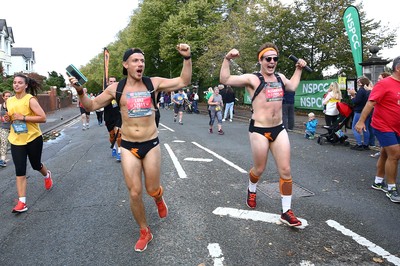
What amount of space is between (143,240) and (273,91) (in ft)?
7.80

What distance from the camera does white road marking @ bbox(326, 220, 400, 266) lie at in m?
3.10

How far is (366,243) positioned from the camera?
3404 mm

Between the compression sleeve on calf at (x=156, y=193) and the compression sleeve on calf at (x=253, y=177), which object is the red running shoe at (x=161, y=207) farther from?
the compression sleeve on calf at (x=253, y=177)

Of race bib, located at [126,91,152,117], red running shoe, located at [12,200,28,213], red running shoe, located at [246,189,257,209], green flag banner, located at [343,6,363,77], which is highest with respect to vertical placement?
green flag banner, located at [343,6,363,77]

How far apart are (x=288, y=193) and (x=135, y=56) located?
2.42 meters

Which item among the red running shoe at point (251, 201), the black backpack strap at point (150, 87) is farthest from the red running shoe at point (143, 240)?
the red running shoe at point (251, 201)

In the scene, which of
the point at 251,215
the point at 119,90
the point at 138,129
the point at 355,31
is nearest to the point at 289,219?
the point at 251,215

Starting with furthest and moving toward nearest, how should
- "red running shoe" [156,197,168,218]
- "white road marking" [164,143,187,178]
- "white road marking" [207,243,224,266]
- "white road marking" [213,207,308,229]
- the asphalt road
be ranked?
1. "white road marking" [164,143,187,178]
2. "white road marking" [213,207,308,229]
3. "red running shoe" [156,197,168,218]
4. the asphalt road
5. "white road marking" [207,243,224,266]

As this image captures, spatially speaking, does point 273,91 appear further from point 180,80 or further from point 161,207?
point 161,207

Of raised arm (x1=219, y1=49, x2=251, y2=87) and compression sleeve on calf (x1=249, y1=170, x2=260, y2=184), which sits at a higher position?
raised arm (x1=219, y1=49, x2=251, y2=87)

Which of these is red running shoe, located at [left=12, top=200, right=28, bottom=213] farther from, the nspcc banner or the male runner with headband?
the nspcc banner

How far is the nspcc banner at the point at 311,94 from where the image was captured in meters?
15.6

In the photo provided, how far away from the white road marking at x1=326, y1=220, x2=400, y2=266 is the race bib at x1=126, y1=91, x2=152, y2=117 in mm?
2632

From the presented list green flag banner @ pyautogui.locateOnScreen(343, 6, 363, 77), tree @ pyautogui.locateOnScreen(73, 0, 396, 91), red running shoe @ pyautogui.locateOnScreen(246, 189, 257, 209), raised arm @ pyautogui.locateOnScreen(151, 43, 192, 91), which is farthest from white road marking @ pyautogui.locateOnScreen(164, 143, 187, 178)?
tree @ pyautogui.locateOnScreen(73, 0, 396, 91)
